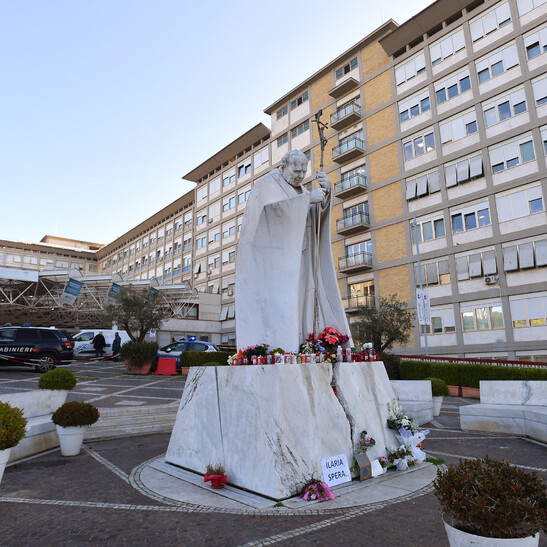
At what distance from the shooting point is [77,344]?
29156 mm

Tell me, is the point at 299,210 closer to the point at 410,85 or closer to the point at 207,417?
the point at 207,417

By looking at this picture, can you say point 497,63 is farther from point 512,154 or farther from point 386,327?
point 386,327

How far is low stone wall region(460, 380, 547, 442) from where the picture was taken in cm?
800

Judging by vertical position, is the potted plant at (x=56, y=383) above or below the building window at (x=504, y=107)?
below

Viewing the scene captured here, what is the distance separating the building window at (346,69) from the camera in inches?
1377

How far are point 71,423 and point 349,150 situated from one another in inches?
1178

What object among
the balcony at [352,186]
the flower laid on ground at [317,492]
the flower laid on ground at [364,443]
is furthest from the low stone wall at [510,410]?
the balcony at [352,186]

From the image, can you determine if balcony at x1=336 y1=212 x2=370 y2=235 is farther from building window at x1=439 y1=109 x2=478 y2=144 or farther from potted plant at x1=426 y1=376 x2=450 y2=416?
potted plant at x1=426 y1=376 x2=450 y2=416

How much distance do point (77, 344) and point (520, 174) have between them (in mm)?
30191

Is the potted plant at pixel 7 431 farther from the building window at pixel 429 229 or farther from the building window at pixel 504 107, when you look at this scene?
the building window at pixel 504 107

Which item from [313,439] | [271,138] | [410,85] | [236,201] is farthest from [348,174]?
[313,439]

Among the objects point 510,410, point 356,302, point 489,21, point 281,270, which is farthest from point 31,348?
point 489,21

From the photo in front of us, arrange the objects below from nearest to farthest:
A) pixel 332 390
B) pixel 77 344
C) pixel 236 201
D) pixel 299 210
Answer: pixel 332 390 < pixel 299 210 < pixel 77 344 < pixel 236 201

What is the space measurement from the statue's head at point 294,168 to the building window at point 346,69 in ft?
107
